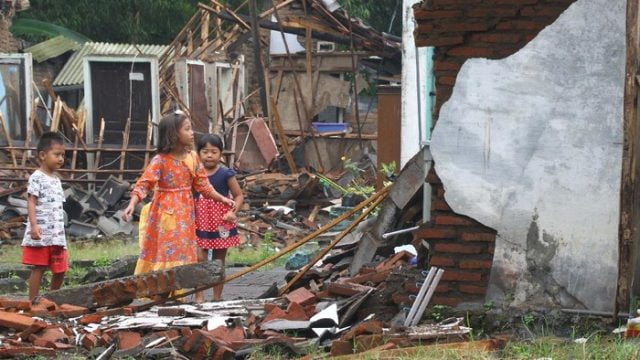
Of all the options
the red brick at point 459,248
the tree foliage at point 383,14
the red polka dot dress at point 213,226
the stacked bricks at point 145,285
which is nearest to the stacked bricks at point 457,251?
the red brick at point 459,248

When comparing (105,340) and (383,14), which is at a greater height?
(383,14)

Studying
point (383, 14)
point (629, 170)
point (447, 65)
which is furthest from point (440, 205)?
point (383, 14)

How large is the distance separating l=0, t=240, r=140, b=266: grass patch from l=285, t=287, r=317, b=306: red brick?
17.3ft

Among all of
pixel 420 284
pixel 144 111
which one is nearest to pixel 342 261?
pixel 420 284

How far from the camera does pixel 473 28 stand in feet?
23.2

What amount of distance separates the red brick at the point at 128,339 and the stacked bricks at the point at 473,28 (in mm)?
2390

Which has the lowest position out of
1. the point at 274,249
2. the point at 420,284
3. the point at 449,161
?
the point at 274,249

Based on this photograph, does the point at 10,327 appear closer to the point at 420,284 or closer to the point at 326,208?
the point at 420,284

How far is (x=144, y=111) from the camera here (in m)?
20.7

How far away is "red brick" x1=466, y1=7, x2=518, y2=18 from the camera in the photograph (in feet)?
22.9

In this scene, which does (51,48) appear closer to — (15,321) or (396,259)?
(396,259)

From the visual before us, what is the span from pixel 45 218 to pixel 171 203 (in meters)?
1.05

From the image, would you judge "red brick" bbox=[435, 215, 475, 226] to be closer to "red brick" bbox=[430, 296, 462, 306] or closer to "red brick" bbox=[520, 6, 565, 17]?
"red brick" bbox=[430, 296, 462, 306]

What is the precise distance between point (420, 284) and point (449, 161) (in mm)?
839
